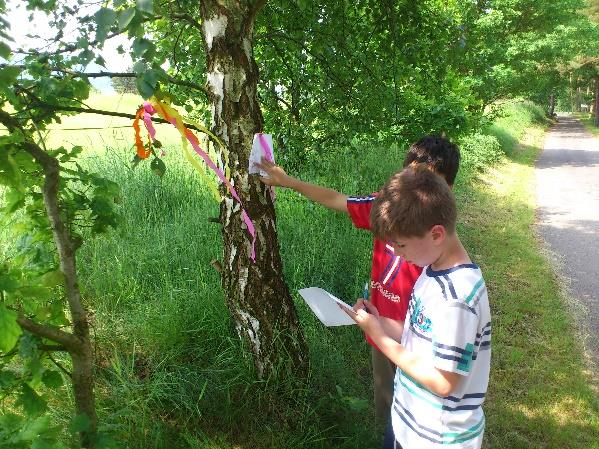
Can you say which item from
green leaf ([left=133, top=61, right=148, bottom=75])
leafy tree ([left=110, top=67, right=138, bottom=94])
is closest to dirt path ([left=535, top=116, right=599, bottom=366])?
leafy tree ([left=110, top=67, right=138, bottom=94])

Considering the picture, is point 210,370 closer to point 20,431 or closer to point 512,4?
point 20,431

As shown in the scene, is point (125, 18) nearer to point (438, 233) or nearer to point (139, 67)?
point (139, 67)

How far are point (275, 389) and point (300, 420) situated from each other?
0.18 m

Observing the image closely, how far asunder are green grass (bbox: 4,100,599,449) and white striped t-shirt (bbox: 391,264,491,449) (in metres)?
0.80

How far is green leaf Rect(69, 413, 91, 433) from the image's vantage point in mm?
1295

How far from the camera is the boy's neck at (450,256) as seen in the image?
1374 millimetres

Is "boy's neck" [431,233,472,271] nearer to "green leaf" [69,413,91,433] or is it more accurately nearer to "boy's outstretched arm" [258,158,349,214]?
"boy's outstretched arm" [258,158,349,214]

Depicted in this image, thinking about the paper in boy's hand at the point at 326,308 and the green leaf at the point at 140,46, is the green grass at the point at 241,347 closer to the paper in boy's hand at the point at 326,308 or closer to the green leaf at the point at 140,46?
the paper in boy's hand at the point at 326,308

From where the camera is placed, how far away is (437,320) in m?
1.28

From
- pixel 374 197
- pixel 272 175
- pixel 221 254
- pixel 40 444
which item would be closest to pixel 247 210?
pixel 272 175

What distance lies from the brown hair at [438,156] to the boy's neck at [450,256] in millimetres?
583

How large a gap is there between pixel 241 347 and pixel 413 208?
128 centimetres

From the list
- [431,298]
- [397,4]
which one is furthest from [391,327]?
[397,4]

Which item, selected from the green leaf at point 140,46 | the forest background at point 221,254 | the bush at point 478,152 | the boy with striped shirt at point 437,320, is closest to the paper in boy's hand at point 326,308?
the boy with striped shirt at point 437,320
